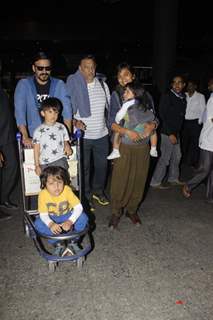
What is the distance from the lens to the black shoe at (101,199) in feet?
15.0

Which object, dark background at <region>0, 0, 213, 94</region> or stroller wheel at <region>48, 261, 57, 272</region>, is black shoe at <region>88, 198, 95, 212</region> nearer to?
stroller wheel at <region>48, 261, 57, 272</region>

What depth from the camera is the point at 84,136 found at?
413 centimetres

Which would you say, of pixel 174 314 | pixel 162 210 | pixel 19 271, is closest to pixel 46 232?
pixel 19 271

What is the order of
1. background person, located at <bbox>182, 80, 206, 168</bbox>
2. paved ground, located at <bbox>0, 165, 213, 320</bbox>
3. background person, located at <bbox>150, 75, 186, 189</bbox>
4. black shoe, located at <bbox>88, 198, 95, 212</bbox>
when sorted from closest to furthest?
paved ground, located at <bbox>0, 165, 213, 320</bbox> → black shoe, located at <bbox>88, 198, 95, 212</bbox> → background person, located at <bbox>150, 75, 186, 189</bbox> → background person, located at <bbox>182, 80, 206, 168</bbox>

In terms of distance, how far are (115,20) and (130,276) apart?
59.4ft

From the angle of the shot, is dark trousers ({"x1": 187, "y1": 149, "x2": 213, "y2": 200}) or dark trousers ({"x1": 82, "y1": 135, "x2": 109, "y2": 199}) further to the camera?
dark trousers ({"x1": 187, "y1": 149, "x2": 213, "y2": 200})

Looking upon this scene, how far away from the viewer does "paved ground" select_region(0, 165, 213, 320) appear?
263 centimetres

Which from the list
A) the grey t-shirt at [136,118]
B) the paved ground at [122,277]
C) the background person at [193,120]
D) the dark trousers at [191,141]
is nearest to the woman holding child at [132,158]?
the grey t-shirt at [136,118]

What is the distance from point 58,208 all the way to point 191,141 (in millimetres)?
4007

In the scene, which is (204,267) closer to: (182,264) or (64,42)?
(182,264)

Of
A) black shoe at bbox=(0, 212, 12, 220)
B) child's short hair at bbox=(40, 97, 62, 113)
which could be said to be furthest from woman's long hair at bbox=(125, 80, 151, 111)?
black shoe at bbox=(0, 212, 12, 220)

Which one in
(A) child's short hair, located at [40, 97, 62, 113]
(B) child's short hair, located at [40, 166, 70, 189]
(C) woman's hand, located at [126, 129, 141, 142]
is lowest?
(B) child's short hair, located at [40, 166, 70, 189]

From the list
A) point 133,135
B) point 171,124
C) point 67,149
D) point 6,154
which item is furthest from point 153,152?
point 6,154

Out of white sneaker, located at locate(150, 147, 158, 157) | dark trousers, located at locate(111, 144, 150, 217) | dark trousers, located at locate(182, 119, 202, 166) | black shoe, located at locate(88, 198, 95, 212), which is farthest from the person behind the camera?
dark trousers, located at locate(182, 119, 202, 166)
